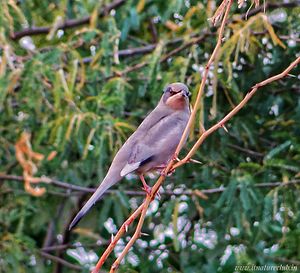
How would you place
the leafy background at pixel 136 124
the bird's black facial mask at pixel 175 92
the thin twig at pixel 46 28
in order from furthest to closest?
the thin twig at pixel 46 28 → the leafy background at pixel 136 124 → the bird's black facial mask at pixel 175 92

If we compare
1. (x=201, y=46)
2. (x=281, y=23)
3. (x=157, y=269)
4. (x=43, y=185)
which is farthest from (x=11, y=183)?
(x=281, y=23)

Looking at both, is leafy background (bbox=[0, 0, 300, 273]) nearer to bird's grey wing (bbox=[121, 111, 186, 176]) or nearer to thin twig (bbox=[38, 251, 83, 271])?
thin twig (bbox=[38, 251, 83, 271])

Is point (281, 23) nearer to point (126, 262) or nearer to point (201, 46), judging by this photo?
point (201, 46)

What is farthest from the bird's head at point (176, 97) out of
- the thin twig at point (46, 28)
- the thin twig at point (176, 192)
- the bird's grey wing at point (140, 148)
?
the thin twig at point (46, 28)

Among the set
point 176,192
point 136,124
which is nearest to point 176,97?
point 176,192

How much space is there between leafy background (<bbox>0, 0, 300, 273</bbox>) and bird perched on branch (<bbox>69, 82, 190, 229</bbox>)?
572 millimetres

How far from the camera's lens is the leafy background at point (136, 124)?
686cm

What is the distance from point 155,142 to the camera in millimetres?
5492

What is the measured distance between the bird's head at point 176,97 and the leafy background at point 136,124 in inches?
19.7

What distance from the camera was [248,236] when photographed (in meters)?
7.32

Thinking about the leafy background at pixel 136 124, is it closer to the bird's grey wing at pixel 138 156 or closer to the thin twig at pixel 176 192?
the thin twig at pixel 176 192

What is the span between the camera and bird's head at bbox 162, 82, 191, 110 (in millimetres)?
5930

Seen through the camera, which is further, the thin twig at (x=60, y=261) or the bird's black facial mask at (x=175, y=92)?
the thin twig at (x=60, y=261)

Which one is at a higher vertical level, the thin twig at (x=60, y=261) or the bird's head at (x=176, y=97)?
the bird's head at (x=176, y=97)
